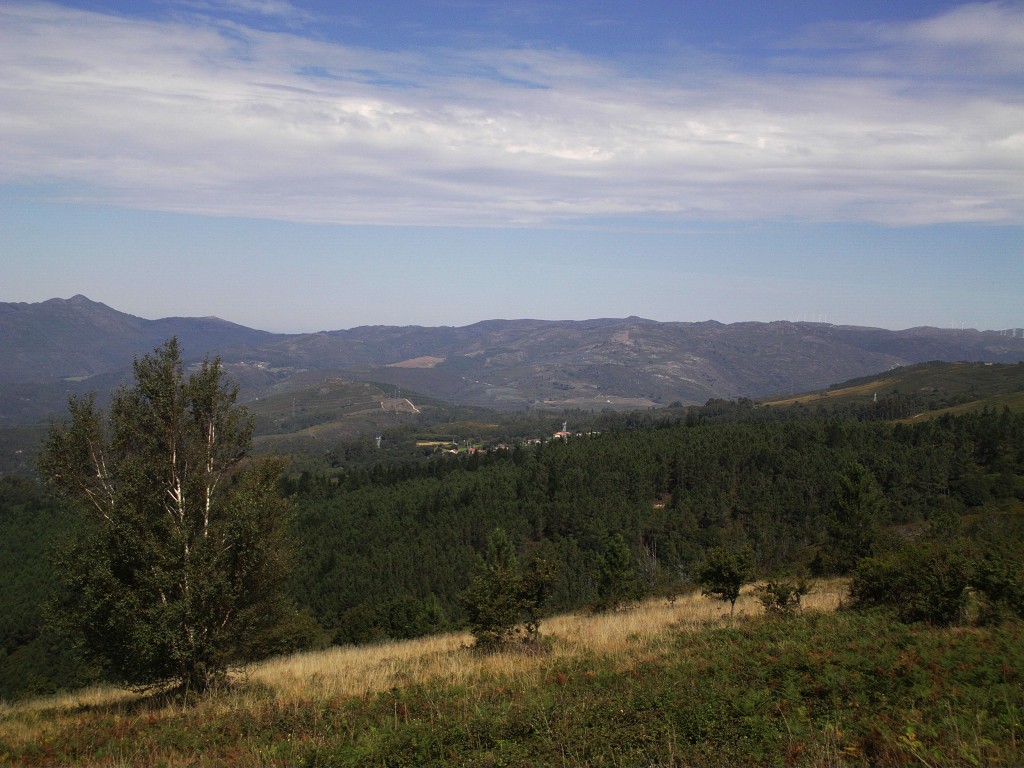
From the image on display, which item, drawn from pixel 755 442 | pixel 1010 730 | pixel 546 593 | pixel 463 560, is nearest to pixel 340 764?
pixel 1010 730

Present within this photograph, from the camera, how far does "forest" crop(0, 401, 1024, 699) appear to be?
9025cm

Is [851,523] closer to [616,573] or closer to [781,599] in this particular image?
[616,573]

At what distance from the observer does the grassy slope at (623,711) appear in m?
8.62

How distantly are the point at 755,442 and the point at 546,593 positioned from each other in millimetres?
115877

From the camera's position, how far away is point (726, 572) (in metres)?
22.9

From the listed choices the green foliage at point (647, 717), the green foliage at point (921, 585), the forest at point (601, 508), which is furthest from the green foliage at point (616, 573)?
the forest at point (601, 508)

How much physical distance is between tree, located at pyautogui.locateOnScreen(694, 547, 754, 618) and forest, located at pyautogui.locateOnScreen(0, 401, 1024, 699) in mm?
52039

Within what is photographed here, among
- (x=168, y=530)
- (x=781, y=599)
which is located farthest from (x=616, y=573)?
(x=168, y=530)

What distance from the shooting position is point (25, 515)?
418 ft

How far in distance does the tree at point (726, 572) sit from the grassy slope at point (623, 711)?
21.9 ft

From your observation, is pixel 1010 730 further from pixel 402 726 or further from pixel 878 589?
pixel 878 589

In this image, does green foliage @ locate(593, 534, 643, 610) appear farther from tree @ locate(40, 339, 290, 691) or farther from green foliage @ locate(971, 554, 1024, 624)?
tree @ locate(40, 339, 290, 691)

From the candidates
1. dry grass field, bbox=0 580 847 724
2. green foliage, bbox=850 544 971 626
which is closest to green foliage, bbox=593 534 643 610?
dry grass field, bbox=0 580 847 724

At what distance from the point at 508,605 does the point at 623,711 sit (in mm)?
8399
